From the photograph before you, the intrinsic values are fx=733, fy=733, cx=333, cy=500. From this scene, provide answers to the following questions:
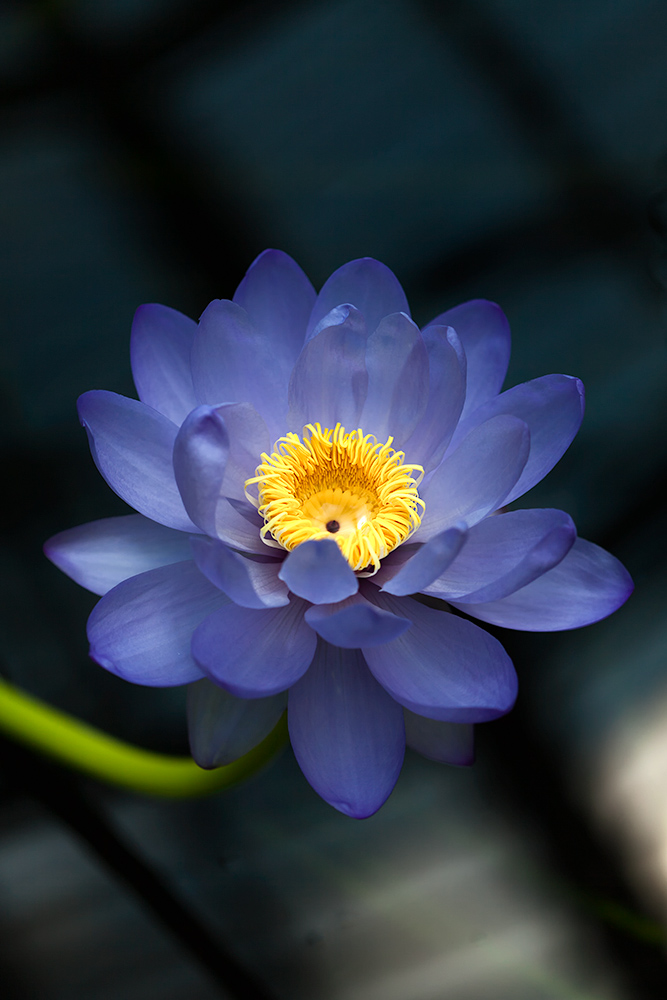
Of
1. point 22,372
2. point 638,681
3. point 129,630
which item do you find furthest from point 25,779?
point 638,681

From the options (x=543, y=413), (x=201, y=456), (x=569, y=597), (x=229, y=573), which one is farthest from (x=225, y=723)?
(x=543, y=413)

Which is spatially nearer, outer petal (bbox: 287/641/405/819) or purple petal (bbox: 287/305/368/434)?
outer petal (bbox: 287/641/405/819)

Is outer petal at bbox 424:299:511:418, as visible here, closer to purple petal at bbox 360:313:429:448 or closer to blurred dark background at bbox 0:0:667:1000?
purple petal at bbox 360:313:429:448

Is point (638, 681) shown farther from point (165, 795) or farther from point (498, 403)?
point (165, 795)

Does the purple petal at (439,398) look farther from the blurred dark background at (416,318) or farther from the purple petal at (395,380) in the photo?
the blurred dark background at (416,318)

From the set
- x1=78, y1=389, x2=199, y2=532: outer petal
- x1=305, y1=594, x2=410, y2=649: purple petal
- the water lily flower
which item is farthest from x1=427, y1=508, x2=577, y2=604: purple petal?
x1=78, y1=389, x2=199, y2=532: outer petal

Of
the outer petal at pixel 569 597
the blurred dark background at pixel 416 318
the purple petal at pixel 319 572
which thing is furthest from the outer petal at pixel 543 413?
Result: the blurred dark background at pixel 416 318

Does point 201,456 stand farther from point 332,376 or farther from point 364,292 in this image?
point 364,292
